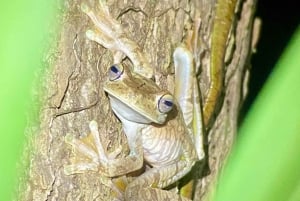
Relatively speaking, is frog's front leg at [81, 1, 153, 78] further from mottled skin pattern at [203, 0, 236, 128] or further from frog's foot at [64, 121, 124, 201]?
mottled skin pattern at [203, 0, 236, 128]

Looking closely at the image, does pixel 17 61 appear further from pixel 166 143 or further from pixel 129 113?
pixel 166 143

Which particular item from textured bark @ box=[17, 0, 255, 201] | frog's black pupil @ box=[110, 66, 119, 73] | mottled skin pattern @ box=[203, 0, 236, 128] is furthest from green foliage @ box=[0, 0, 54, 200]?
mottled skin pattern @ box=[203, 0, 236, 128]

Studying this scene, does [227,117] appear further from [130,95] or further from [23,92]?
[23,92]

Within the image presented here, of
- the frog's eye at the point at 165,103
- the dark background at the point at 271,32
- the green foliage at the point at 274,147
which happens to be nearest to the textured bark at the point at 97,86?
the frog's eye at the point at 165,103

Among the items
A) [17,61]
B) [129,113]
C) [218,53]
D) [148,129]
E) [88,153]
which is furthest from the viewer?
[218,53]

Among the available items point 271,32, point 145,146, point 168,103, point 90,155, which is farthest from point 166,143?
point 271,32

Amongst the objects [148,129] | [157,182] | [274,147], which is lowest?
[157,182]

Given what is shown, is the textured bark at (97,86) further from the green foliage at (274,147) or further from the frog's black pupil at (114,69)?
the green foliage at (274,147)
